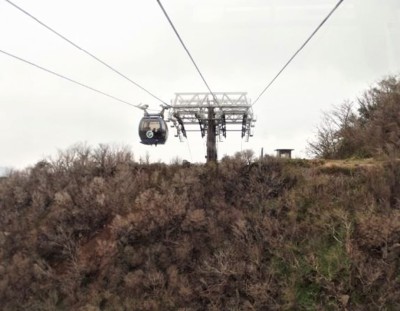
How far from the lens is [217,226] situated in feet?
61.9

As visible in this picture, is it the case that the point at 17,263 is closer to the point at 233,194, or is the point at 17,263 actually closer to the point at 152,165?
the point at 152,165

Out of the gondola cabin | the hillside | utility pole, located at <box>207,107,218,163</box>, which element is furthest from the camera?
utility pole, located at <box>207,107,218,163</box>

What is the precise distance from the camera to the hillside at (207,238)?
15547 millimetres

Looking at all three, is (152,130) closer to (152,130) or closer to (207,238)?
(152,130)

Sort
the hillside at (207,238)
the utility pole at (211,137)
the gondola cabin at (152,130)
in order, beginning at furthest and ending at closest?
the utility pole at (211,137) → the gondola cabin at (152,130) → the hillside at (207,238)

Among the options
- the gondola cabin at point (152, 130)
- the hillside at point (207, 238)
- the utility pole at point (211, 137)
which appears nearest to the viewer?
the hillside at point (207, 238)

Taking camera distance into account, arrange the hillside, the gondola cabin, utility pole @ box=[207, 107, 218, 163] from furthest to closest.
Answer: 1. utility pole @ box=[207, 107, 218, 163]
2. the gondola cabin
3. the hillside

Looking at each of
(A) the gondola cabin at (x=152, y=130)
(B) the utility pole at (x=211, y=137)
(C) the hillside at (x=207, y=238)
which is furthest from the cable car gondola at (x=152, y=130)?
(B) the utility pole at (x=211, y=137)

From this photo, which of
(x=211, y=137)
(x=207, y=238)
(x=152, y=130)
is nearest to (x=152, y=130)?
(x=152, y=130)

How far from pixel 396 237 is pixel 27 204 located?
1685 cm

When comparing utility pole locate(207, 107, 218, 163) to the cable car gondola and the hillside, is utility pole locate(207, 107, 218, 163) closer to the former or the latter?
the cable car gondola

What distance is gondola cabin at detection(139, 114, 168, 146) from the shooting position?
1031 inches

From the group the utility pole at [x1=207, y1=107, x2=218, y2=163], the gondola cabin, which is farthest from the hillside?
the utility pole at [x1=207, y1=107, x2=218, y2=163]

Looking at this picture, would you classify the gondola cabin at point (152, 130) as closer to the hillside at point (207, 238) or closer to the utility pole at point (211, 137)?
the hillside at point (207, 238)
